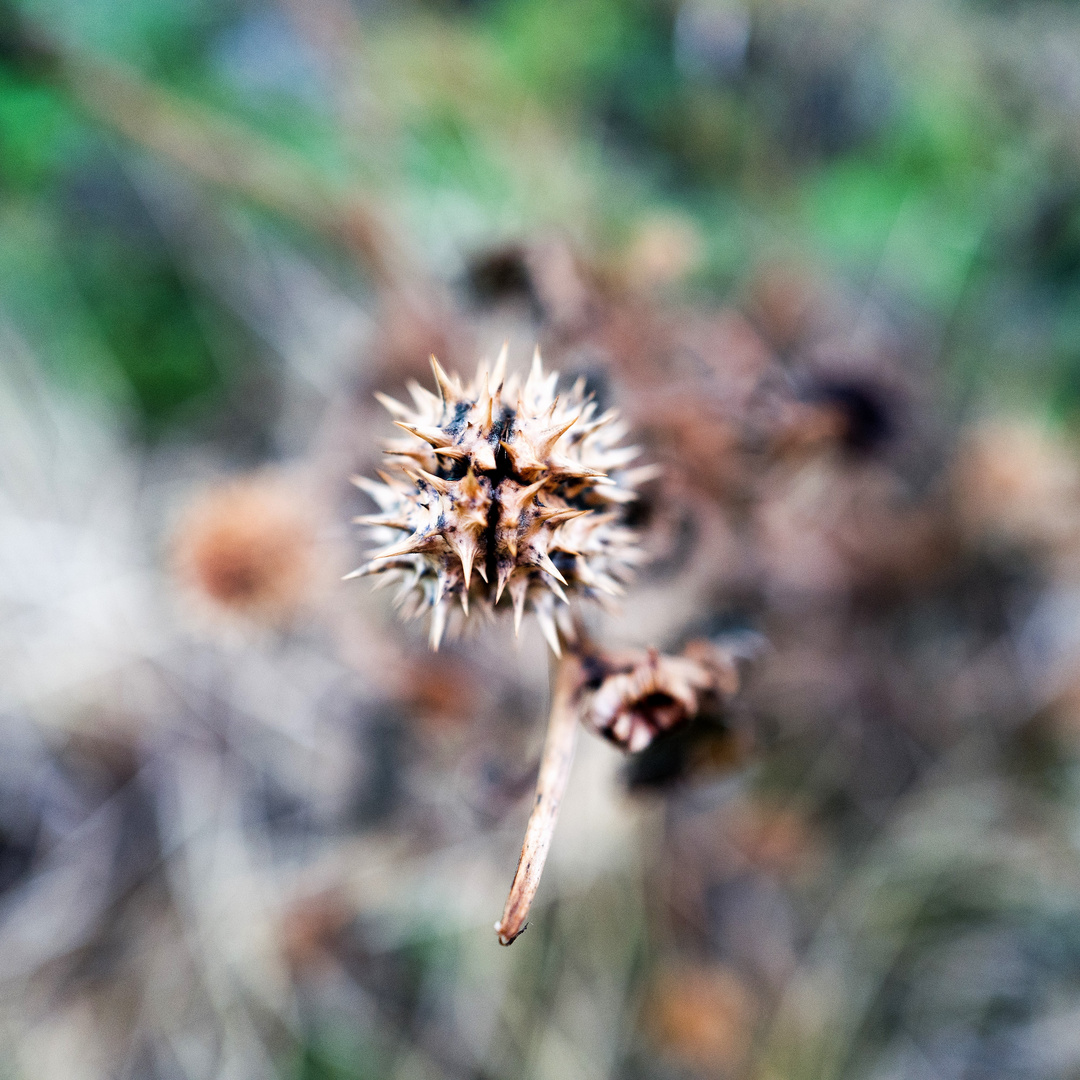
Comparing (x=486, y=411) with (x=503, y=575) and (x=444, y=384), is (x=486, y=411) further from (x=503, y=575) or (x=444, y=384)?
(x=503, y=575)

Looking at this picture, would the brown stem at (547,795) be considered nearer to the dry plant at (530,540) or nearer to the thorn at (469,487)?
the dry plant at (530,540)

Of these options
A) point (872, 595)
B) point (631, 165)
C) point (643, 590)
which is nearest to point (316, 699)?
point (643, 590)

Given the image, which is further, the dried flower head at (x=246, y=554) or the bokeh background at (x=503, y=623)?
the bokeh background at (x=503, y=623)

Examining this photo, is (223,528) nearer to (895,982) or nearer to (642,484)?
(642,484)

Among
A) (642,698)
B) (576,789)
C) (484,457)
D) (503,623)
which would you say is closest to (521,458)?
(484,457)

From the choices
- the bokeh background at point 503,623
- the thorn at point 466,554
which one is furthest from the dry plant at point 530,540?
the bokeh background at point 503,623

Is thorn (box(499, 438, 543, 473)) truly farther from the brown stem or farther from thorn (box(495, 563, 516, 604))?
the brown stem
